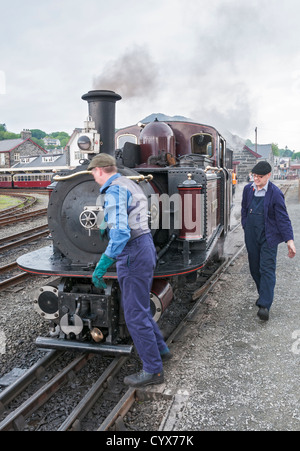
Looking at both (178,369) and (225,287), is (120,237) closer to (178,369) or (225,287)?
(178,369)

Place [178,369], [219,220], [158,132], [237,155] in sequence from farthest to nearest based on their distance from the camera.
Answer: [237,155]
[219,220]
[158,132]
[178,369]

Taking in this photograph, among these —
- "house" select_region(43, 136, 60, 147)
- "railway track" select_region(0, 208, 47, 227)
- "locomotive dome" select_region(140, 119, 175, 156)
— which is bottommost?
"railway track" select_region(0, 208, 47, 227)

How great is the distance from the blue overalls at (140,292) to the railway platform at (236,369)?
32 centimetres

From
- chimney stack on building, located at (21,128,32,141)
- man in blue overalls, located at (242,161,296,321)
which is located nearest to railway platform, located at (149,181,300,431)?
man in blue overalls, located at (242,161,296,321)

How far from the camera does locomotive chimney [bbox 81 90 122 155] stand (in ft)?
12.7

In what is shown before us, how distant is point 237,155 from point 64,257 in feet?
119

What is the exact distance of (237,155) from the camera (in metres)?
38.2

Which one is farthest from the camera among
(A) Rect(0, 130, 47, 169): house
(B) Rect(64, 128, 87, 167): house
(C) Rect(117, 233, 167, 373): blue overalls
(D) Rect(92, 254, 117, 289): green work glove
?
(A) Rect(0, 130, 47, 169): house

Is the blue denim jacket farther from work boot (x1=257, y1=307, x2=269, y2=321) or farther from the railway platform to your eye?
the railway platform

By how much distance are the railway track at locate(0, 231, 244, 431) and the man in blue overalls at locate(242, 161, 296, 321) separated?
2.00m

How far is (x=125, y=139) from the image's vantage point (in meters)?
6.24

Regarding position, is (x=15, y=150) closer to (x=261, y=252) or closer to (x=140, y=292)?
(x=261, y=252)

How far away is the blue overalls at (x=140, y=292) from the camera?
10.0 ft
